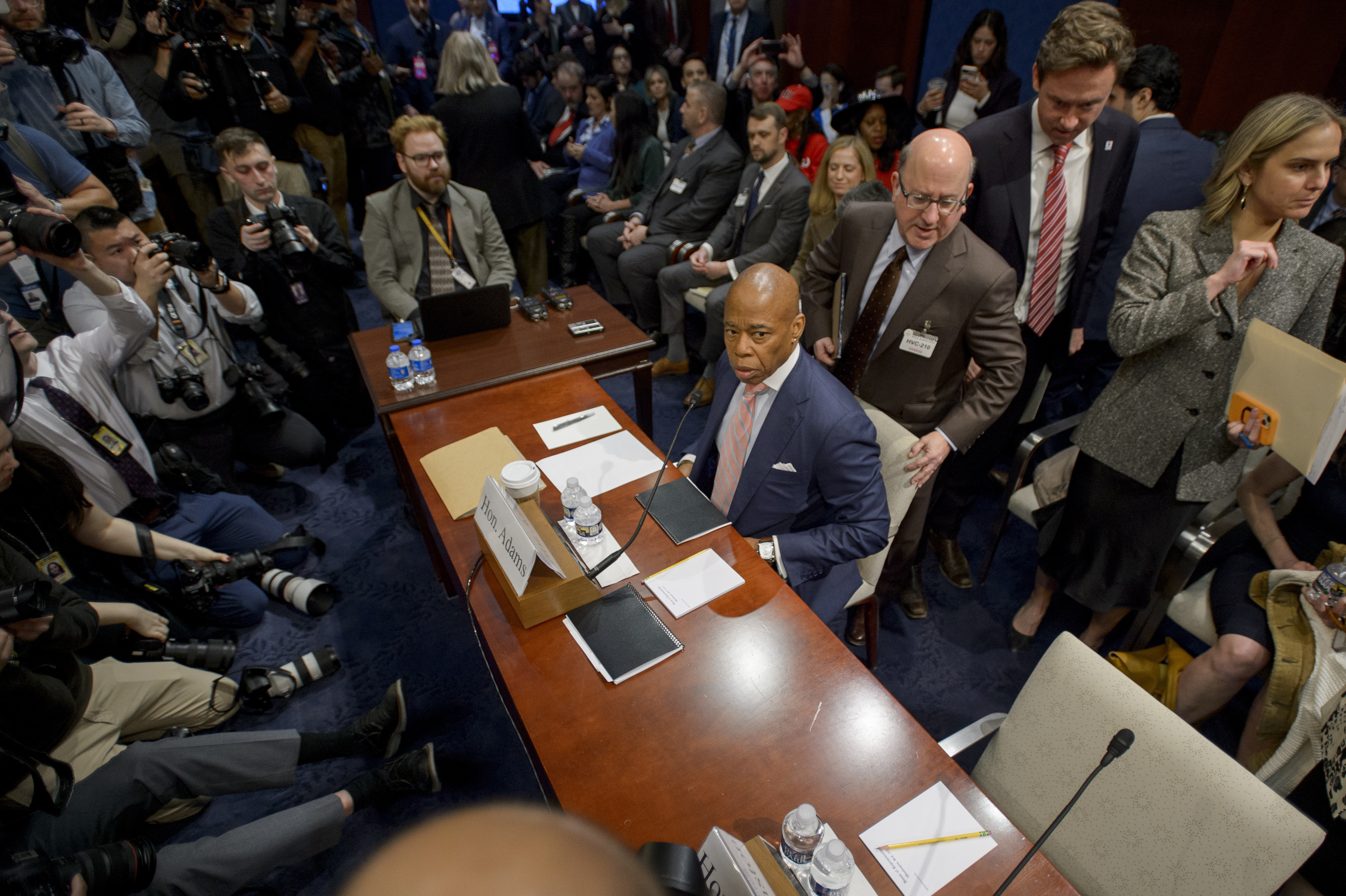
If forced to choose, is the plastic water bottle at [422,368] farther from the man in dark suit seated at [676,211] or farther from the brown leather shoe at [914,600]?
the man in dark suit seated at [676,211]

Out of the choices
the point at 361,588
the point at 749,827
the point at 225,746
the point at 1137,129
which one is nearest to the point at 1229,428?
the point at 1137,129

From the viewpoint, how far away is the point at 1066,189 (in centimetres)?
239

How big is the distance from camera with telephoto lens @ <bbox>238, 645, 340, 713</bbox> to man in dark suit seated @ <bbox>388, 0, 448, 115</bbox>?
5884 millimetres

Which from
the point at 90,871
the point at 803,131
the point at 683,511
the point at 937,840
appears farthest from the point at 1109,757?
the point at 803,131

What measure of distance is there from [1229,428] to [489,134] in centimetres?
399

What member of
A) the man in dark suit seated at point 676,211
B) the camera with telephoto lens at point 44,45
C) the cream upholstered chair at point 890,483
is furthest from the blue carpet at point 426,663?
the camera with telephoto lens at point 44,45

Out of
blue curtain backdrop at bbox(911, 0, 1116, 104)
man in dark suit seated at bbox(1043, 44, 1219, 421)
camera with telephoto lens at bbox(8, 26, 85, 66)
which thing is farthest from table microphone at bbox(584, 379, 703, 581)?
blue curtain backdrop at bbox(911, 0, 1116, 104)

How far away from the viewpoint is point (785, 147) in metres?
3.84

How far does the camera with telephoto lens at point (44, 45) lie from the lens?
3.18 metres

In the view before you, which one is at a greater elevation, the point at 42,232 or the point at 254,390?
the point at 42,232

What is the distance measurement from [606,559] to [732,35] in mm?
6096

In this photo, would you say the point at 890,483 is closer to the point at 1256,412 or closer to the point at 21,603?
the point at 1256,412

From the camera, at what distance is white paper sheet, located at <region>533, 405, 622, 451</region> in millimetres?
2203

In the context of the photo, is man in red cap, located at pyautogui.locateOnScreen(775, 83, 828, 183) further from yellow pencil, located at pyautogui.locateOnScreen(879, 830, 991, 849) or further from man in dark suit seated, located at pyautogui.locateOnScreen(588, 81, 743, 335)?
yellow pencil, located at pyautogui.locateOnScreen(879, 830, 991, 849)
